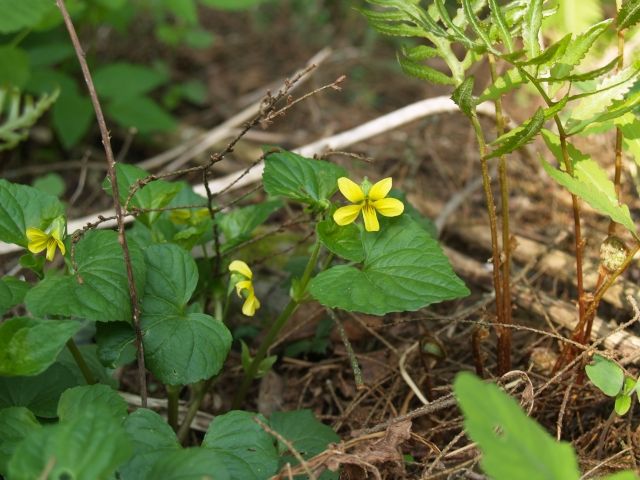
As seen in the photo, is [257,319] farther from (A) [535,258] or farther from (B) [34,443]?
(B) [34,443]

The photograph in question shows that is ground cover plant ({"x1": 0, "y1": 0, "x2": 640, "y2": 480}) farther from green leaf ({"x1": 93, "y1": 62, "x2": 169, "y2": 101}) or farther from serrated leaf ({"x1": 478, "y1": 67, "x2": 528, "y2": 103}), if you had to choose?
green leaf ({"x1": 93, "y1": 62, "x2": 169, "y2": 101})

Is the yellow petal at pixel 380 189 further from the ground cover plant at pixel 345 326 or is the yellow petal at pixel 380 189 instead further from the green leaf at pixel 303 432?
the green leaf at pixel 303 432

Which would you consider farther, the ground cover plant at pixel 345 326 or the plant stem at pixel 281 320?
the plant stem at pixel 281 320

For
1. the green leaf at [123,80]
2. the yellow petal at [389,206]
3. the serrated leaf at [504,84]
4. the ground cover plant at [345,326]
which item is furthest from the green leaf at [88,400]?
the green leaf at [123,80]

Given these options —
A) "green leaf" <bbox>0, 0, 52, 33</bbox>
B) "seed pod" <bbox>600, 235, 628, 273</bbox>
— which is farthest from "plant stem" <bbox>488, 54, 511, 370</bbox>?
"green leaf" <bbox>0, 0, 52, 33</bbox>

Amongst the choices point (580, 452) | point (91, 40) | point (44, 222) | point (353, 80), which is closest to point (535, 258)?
point (580, 452)
